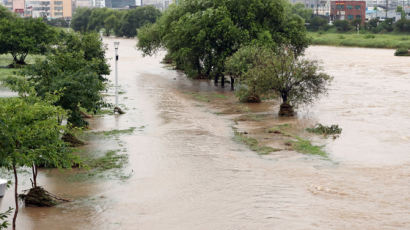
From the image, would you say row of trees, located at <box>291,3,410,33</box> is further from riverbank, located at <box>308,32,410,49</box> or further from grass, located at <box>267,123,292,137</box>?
grass, located at <box>267,123,292,137</box>

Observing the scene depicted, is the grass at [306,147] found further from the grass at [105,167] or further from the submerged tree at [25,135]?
the submerged tree at [25,135]

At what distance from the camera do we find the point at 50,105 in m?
18.3

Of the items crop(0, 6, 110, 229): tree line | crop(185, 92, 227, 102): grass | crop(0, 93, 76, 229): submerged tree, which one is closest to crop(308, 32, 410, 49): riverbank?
crop(185, 92, 227, 102): grass

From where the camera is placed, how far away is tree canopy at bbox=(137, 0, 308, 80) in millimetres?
46938

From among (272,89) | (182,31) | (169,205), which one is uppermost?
(182,31)

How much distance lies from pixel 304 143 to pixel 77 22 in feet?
446

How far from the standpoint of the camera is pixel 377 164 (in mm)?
25016

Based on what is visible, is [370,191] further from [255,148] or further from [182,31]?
[182,31]

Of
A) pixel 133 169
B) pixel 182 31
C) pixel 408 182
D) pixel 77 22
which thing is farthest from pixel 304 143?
pixel 77 22

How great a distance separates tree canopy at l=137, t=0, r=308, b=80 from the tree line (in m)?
10.1

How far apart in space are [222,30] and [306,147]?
68.5 feet

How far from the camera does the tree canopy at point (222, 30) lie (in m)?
46.9

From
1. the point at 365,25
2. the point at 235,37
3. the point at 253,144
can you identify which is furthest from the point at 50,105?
the point at 365,25

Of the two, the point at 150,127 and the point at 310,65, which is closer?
the point at 150,127
